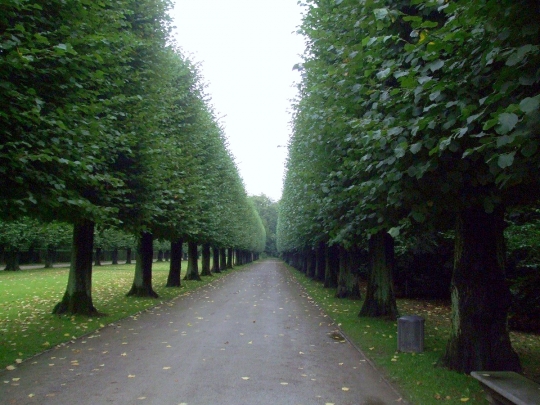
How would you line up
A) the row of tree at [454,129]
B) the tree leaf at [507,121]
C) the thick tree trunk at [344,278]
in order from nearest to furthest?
1. the tree leaf at [507,121]
2. the row of tree at [454,129]
3. the thick tree trunk at [344,278]

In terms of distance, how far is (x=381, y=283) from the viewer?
15586 millimetres

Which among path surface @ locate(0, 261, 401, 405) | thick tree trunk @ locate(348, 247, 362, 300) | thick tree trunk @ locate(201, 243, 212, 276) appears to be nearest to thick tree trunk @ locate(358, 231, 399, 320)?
path surface @ locate(0, 261, 401, 405)

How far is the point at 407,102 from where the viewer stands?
7.44 metres

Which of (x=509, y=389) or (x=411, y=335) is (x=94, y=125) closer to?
(x=411, y=335)

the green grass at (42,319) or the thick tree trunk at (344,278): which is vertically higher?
the thick tree trunk at (344,278)

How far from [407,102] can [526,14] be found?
113 inches

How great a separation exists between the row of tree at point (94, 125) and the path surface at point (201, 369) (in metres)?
2.92

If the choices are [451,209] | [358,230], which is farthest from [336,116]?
[451,209]

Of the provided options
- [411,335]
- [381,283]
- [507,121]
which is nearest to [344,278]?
[381,283]

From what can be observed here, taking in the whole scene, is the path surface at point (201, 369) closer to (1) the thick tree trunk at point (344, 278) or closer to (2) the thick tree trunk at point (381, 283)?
(2) the thick tree trunk at point (381, 283)

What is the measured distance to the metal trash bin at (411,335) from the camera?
10.3m

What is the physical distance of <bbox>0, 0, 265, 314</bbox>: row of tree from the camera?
8.11 metres

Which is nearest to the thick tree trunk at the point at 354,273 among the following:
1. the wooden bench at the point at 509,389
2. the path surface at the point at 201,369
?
the path surface at the point at 201,369

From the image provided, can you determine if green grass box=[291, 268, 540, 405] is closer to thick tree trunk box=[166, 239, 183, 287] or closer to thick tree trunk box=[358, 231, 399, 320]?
thick tree trunk box=[358, 231, 399, 320]
